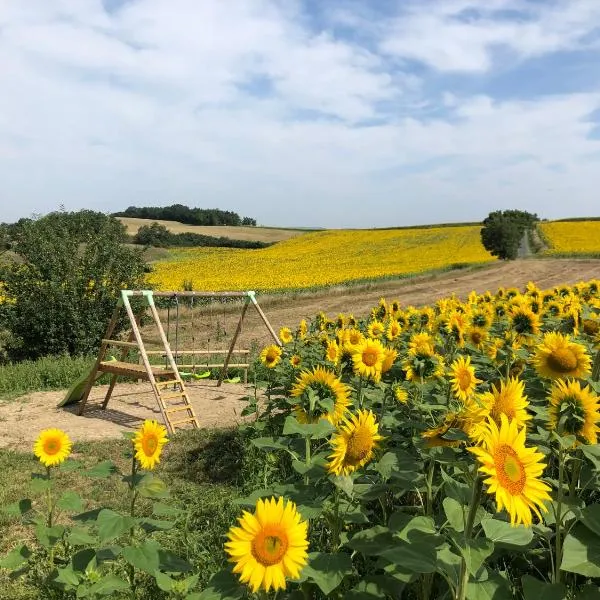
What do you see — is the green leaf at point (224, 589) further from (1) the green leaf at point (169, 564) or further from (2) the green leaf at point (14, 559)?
(2) the green leaf at point (14, 559)

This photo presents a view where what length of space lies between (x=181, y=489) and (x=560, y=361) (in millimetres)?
3736

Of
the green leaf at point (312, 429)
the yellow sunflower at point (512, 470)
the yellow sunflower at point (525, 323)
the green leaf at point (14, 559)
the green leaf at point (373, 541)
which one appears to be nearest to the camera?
the yellow sunflower at point (512, 470)

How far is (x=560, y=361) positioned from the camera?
2445 millimetres

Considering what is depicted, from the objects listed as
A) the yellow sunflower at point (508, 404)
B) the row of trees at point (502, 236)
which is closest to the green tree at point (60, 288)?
the yellow sunflower at point (508, 404)

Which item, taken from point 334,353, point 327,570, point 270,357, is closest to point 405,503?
point 334,353

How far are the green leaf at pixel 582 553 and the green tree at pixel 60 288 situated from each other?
1159 cm

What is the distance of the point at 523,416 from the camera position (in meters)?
→ 1.74

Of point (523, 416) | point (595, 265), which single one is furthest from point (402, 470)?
point (595, 265)

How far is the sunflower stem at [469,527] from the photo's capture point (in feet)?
4.75

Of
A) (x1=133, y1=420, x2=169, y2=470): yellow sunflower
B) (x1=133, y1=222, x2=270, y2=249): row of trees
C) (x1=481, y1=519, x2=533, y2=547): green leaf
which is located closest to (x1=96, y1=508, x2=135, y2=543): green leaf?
(x1=133, y1=420, x2=169, y2=470): yellow sunflower

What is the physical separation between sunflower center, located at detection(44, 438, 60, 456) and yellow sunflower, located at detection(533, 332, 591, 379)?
7.28ft

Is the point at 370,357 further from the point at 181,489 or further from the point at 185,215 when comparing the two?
the point at 185,215

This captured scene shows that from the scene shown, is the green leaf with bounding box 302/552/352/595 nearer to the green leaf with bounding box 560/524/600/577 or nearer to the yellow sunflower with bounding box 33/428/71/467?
the green leaf with bounding box 560/524/600/577

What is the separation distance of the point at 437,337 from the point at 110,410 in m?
5.80
